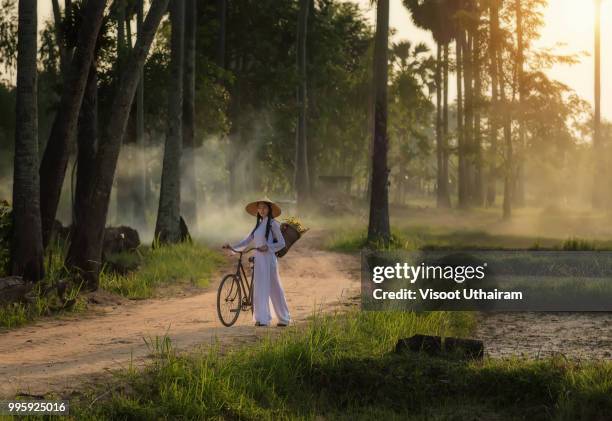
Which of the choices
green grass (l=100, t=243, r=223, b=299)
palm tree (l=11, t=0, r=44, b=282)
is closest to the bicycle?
palm tree (l=11, t=0, r=44, b=282)

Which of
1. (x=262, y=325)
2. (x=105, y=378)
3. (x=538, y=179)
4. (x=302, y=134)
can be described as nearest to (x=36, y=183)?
(x=262, y=325)

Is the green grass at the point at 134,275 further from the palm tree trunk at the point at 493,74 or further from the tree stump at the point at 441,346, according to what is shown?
the palm tree trunk at the point at 493,74

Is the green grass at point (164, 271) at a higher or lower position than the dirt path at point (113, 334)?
higher

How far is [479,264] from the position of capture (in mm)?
21578

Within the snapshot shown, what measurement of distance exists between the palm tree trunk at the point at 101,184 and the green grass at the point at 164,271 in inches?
30.0

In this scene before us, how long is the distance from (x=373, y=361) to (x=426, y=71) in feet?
177

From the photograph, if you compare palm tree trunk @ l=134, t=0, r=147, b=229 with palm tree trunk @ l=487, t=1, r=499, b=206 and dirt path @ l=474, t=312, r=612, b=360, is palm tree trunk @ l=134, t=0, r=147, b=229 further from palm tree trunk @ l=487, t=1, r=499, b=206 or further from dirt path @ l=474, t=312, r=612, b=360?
dirt path @ l=474, t=312, r=612, b=360

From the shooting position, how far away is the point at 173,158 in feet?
88.2

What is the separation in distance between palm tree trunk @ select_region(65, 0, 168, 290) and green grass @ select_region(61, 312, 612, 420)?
6537mm

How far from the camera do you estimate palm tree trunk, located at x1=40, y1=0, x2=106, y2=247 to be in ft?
58.6

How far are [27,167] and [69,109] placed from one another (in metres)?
1.65

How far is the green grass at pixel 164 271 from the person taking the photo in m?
18.7

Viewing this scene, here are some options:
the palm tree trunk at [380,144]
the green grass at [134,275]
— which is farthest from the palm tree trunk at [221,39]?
the green grass at [134,275]

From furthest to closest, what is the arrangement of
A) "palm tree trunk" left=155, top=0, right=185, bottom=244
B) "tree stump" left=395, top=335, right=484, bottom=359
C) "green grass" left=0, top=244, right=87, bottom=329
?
"palm tree trunk" left=155, top=0, right=185, bottom=244 < "green grass" left=0, top=244, right=87, bottom=329 < "tree stump" left=395, top=335, right=484, bottom=359
